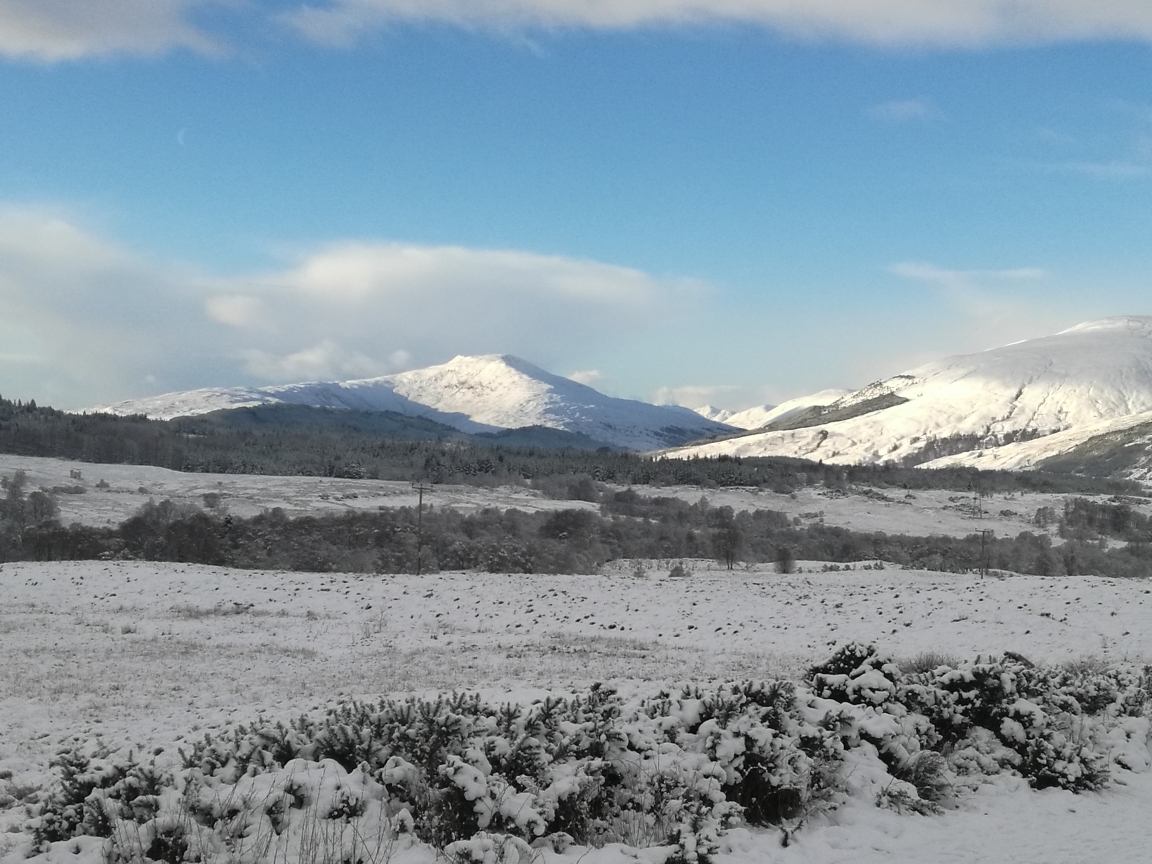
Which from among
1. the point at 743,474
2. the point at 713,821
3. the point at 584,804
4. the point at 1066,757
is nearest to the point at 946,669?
the point at 1066,757

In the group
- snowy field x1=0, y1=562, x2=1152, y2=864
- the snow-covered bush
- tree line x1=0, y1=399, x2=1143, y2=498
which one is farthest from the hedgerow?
tree line x1=0, y1=399, x2=1143, y2=498

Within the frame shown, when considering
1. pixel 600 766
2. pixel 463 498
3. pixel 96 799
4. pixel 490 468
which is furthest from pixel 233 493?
pixel 600 766

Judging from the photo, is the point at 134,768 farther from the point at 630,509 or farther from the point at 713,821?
the point at 630,509

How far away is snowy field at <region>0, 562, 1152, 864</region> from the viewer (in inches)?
357

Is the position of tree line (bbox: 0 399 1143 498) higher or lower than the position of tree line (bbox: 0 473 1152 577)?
higher

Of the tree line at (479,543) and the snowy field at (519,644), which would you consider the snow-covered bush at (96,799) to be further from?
the tree line at (479,543)

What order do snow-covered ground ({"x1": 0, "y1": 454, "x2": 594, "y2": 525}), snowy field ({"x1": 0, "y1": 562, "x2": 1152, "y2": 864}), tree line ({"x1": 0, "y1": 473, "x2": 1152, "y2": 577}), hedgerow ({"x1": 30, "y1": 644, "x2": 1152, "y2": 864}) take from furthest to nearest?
snow-covered ground ({"x1": 0, "y1": 454, "x2": 594, "y2": 525}) → tree line ({"x1": 0, "y1": 473, "x2": 1152, "y2": 577}) → snowy field ({"x1": 0, "y1": 562, "x2": 1152, "y2": 864}) → hedgerow ({"x1": 30, "y1": 644, "x2": 1152, "y2": 864})

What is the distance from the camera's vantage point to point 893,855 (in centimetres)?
816

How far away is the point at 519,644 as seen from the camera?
27172 millimetres

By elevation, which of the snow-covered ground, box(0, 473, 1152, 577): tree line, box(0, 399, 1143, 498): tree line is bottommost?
box(0, 473, 1152, 577): tree line

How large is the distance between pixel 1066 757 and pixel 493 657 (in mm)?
15547

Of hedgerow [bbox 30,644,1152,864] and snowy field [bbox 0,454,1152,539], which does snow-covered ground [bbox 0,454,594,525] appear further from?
hedgerow [bbox 30,644,1152,864]

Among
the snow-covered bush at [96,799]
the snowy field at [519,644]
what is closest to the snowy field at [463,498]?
the snowy field at [519,644]

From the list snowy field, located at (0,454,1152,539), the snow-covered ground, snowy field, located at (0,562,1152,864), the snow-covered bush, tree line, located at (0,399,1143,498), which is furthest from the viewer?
tree line, located at (0,399,1143,498)
